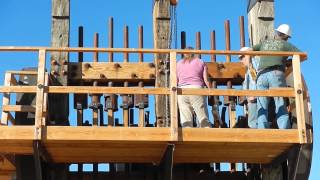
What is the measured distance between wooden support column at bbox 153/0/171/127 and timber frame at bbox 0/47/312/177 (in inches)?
44.0

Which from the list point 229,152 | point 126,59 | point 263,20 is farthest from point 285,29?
point 126,59

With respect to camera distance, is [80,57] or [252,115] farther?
[80,57]

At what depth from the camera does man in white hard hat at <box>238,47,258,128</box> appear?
9.99 metres

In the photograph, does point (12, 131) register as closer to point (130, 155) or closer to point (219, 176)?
point (130, 155)

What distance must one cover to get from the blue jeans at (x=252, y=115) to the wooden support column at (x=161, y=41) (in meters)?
1.40

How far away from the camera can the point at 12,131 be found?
8.81m

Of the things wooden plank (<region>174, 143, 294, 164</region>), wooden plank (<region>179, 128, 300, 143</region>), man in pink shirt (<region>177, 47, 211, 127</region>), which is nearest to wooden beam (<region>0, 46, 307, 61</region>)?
man in pink shirt (<region>177, 47, 211, 127</region>)

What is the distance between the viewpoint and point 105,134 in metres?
8.87

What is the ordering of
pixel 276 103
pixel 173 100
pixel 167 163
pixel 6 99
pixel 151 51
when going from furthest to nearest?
1. pixel 6 99
2. pixel 276 103
3. pixel 167 163
4. pixel 151 51
5. pixel 173 100

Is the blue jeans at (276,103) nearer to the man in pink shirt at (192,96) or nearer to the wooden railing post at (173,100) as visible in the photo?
the man in pink shirt at (192,96)

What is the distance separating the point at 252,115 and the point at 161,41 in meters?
2.12

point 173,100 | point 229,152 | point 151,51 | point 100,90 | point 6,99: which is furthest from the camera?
point 6,99

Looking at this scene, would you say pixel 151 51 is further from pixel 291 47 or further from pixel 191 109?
pixel 291 47

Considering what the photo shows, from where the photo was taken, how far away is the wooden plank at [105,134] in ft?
29.0
